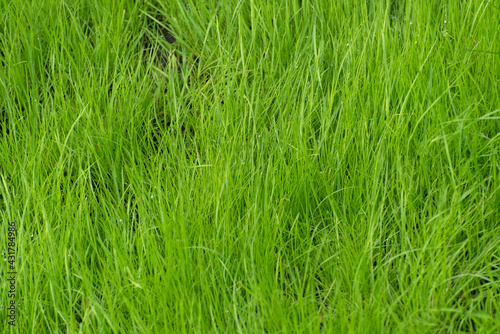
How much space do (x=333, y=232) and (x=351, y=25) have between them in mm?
1230

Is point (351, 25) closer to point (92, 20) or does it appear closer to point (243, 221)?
point (243, 221)

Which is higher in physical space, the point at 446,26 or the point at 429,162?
the point at 446,26

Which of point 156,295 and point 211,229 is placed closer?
point 156,295

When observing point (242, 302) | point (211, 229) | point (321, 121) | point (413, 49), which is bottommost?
point (242, 302)

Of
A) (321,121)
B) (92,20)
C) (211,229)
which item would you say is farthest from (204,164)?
(92,20)

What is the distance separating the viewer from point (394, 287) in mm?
1886

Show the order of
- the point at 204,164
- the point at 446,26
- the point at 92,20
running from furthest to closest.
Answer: the point at 92,20 → the point at 446,26 → the point at 204,164

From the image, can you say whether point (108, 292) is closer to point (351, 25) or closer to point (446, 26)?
point (351, 25)

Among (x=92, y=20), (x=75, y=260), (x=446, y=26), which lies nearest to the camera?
(x=75, y=260)

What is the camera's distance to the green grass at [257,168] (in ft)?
5.95

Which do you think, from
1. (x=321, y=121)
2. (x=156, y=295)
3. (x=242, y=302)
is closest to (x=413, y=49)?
(x=321, y=121)

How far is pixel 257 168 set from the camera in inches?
85.0

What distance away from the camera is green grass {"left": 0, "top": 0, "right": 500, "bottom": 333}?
1812mm

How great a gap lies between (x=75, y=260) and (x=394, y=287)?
1249mm
